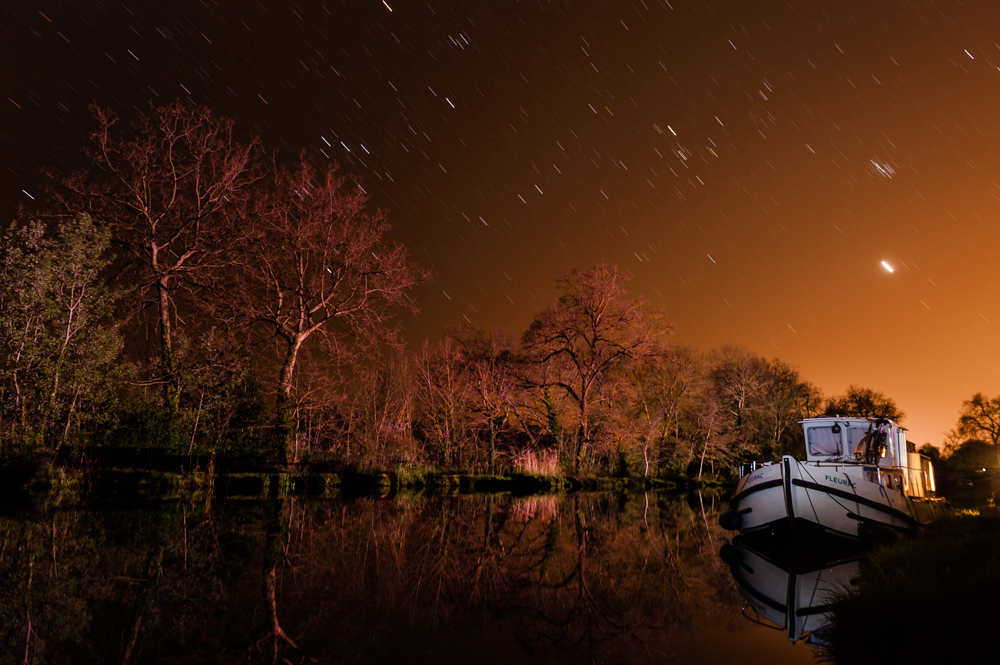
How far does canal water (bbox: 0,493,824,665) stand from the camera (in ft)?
14.3

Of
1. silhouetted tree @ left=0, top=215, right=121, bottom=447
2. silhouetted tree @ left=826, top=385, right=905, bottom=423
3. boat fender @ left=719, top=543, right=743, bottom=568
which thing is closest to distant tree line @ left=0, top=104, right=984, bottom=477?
silhouetted tree @ left=0, top=215, right=121, bottom=447

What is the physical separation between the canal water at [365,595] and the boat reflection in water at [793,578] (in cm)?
7

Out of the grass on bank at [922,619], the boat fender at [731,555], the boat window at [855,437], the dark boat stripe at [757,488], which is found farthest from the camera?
Answer: the boat window at [855,437]

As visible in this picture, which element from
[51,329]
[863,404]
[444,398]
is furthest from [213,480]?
[863,404]

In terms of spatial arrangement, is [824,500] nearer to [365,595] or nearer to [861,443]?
[861,443]

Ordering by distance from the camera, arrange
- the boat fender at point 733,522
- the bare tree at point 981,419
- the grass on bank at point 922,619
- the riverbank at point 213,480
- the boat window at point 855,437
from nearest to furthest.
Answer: the grass on bank at point 922,619 → the boat fender at point 733,522 → the riverbank at point 213,480 → the boat window at point 855,437 → the bare tree at point 981,419

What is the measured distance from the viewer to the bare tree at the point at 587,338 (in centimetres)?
3331

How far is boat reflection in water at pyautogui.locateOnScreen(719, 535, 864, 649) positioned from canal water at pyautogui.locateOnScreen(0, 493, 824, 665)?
7 cm

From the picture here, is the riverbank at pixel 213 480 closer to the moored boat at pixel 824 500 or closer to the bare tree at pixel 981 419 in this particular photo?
the moored boat at pixel 824 500

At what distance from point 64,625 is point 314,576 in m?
2.38

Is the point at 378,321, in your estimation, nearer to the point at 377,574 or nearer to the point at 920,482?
the point at 377,574

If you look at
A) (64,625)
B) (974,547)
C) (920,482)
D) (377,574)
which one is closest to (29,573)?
(64,625)

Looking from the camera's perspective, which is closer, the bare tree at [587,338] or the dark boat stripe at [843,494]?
the dark boat stripe at [843,494]

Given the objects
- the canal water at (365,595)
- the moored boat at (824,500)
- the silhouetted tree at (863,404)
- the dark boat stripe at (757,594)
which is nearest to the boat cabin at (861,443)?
the moored boat at (824,500)
